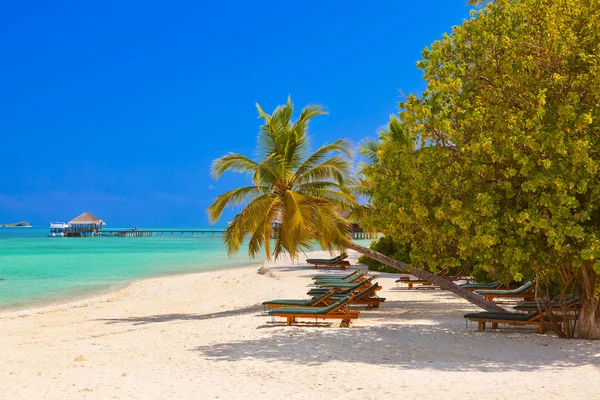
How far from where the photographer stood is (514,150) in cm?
866

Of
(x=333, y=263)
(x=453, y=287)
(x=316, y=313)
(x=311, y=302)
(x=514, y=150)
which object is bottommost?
(x=316, y=313)

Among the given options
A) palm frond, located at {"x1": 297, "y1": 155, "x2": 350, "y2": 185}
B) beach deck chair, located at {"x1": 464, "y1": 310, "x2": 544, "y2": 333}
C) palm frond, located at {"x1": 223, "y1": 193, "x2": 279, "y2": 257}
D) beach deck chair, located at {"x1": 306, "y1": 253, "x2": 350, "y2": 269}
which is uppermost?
palm frond, located at {"x1": 297, "y1": 155, "x2": 350, "y2": 185}

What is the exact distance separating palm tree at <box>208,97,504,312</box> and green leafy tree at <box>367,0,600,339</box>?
13.4 ft

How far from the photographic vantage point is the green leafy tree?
8562 mm

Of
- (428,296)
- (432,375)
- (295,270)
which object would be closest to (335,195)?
(428,296)

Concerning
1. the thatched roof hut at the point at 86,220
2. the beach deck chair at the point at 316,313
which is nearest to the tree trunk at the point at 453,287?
the beach deck chair at the point at 316,313

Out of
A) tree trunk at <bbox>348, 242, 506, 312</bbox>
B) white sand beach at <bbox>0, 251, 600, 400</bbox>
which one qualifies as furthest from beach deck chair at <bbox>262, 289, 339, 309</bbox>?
tree trunk at <bbox>348, 242, 506, 312</bbox>

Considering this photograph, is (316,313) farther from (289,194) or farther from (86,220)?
(86,220)

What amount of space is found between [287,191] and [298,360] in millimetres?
6668

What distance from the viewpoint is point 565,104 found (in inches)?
343

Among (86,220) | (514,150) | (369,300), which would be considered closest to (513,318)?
(514,150)

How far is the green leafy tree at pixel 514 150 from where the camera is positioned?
856 centimetres

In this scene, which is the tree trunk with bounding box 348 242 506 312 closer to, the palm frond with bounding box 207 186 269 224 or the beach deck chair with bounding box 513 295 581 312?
the beach deck chair with bounding box 513 295 581 312

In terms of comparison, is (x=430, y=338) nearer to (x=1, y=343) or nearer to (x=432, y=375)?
(x=432, y=375)
